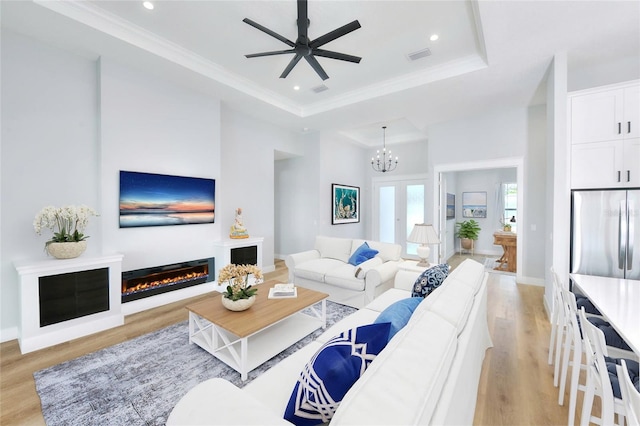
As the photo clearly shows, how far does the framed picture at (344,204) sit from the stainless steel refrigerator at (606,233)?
13.9ft

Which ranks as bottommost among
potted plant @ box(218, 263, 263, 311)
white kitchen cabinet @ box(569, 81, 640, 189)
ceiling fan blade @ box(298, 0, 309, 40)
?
potted plant @ box(218, 263, 263, 311)

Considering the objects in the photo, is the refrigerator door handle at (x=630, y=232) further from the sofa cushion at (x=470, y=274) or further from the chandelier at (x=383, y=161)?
the chandelier at (x=383, y=161)

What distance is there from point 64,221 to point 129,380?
2007mm

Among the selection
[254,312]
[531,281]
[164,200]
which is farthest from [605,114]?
[164,200]

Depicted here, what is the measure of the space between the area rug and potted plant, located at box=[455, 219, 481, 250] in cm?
625

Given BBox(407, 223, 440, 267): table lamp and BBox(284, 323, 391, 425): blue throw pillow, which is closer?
BBox(284, 323, 391, 425): blue throw pillow

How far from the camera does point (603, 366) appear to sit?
118 centimetres

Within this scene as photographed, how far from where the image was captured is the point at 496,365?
7.34ft

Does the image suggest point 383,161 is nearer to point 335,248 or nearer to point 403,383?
point 335,248

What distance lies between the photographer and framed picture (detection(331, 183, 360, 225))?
634cm

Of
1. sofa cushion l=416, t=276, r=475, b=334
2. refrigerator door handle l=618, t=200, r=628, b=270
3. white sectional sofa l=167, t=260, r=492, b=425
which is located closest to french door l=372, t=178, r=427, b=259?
refrigerator door handle l=618, t=200, r=628, b=270

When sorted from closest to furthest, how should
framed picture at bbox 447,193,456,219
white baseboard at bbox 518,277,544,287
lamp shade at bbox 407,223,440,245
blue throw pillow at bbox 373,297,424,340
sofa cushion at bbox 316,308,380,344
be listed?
1. blue throw pillow at bbox 373,297,424,340
2. sofa cushion at bbox 316,308,380,344
3. lamp shade at bbox 407,223,440,245
4. white baseboard at bbox 518,277,544,287
5. framed picture at bbox 447,193,456,219

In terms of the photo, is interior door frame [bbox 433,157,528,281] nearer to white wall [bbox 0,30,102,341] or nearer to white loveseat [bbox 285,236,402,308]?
white loveseat [bbox 285,236,402,308]

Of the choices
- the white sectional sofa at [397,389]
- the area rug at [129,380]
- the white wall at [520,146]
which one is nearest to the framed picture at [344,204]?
the white wall at [520,146]
